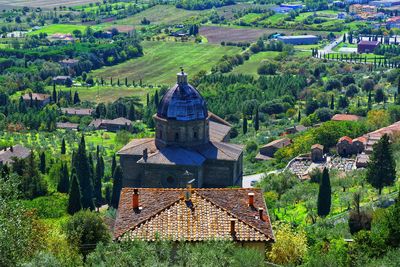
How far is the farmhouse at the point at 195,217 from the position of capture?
1384 inches

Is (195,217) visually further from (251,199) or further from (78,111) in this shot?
(78,111)

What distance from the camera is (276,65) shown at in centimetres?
17275

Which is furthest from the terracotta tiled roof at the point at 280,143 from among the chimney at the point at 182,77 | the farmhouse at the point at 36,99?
the farmhouse at the point at 36,99

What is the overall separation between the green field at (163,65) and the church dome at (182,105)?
305ft

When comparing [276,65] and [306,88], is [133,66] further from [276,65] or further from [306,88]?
[306,88]

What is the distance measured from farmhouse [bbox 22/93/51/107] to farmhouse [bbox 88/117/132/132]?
18.5 meters

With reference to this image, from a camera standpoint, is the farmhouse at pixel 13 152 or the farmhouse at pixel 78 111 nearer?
the farmhouse at pixel 13 152

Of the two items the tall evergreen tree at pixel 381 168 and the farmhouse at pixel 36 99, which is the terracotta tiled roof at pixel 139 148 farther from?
the farmhouse at pixel 36 99

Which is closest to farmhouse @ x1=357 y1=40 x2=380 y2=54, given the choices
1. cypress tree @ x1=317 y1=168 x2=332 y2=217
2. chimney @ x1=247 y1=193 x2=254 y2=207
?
cypress tree @ x1=317 y1=168 x2=332 y2=217

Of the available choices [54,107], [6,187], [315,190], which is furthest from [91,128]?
[6,187]

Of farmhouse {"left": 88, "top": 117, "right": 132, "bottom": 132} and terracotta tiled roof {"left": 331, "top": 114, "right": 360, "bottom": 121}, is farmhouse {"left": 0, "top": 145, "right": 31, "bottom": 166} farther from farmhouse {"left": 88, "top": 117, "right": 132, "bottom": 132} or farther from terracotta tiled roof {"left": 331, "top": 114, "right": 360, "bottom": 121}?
terracotta tiled roof {"left": 331, "top": 114, "right": 360, "bottom": 121}

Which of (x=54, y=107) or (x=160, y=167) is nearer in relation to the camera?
(x=160, y=167)

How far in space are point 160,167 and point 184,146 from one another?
10.7 ft

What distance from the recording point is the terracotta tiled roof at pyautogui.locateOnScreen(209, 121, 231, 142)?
7488cm
